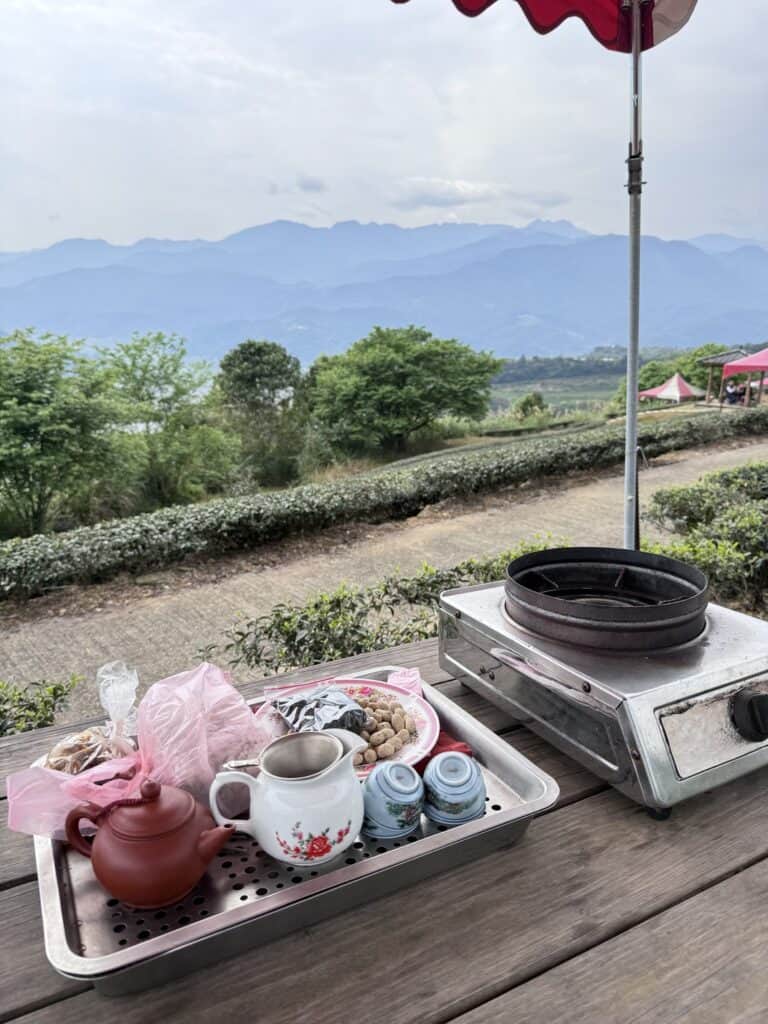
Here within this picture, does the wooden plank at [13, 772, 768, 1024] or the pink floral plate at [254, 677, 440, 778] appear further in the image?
the pink floral plate at [254, 677, 440, 778]

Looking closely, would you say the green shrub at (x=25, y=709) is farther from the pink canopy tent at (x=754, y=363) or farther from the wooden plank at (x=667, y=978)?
the pink canopy tent at (x=754, y=363)

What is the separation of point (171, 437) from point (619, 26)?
10077mm

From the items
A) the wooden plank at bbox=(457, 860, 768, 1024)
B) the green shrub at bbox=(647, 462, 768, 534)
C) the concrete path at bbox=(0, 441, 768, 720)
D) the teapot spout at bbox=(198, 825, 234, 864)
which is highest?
the teapot spout at bbox=(198, 825, 234, 864)

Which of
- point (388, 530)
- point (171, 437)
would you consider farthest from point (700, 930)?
point (171, 437)

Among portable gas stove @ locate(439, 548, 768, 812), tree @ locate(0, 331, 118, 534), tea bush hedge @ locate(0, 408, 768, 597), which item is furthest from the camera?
tree @ locate(0, 331, 118, 534)

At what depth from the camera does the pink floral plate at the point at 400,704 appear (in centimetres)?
89

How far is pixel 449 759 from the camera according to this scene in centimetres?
81

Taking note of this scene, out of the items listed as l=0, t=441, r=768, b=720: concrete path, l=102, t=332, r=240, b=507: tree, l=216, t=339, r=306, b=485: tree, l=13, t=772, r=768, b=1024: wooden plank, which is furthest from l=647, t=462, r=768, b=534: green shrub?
l=216, t=339, r=306, b=485: tree

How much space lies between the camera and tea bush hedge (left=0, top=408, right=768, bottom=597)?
3.98 meters

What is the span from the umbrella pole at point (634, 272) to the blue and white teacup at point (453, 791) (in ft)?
2.68

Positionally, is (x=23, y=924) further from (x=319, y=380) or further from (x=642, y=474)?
(x=319, y=380)

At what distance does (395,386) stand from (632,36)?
59.8ft

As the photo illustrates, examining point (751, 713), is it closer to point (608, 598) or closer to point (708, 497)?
point (608, 598)

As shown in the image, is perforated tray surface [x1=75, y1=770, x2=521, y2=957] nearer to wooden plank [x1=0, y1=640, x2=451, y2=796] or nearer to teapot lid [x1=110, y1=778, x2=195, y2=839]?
teapot lid [x1=110, y1=778, x2=195, y2=839]
